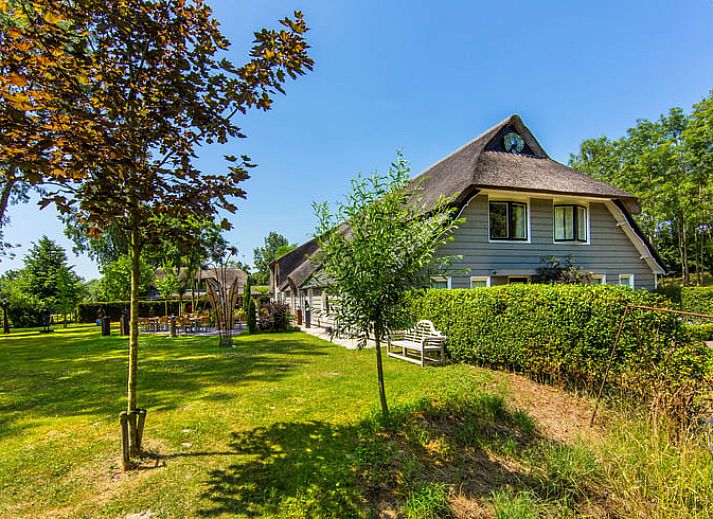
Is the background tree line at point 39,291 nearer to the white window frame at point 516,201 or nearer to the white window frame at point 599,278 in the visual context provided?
the white window frame at point 516,201

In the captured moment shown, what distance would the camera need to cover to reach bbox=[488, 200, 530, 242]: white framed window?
41.2 ft

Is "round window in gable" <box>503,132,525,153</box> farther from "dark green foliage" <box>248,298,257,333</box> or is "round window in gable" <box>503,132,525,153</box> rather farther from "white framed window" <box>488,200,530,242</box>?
"dark green foliage" <box>248,298,257,333</box>

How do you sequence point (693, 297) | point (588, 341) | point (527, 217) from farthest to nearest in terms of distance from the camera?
point (693, 297), point (527, 217), point (588, 341)

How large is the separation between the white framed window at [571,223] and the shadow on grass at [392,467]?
34.1ft

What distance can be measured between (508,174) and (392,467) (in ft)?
37.5

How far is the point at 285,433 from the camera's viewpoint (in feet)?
16.3

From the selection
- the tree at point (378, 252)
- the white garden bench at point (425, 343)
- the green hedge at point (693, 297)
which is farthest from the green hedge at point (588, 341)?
the green hedge at point (693, 297)

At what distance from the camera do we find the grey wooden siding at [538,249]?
12.1 metres

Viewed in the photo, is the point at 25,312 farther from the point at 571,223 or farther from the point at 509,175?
the point at 571,223

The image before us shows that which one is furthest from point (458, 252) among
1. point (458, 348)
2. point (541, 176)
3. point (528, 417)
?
point (528, 417)

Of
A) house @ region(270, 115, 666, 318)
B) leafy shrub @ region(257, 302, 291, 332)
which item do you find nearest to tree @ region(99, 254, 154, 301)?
leafy shrub @ region(257, 302, 291, 332)

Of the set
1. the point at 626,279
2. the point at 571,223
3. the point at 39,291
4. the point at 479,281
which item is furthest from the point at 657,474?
the point at 39,291

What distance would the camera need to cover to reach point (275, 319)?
19781mm

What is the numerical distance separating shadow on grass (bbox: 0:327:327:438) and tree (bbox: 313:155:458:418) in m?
3.88
